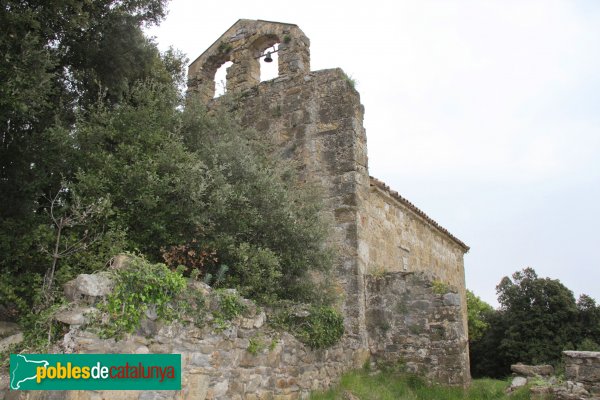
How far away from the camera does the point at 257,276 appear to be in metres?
7.54

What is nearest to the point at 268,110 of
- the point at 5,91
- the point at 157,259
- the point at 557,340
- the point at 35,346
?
the point at 157,259

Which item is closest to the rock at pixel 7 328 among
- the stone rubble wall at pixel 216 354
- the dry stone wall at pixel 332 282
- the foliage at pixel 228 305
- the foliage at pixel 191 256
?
the stone rubble wall at pixel 216 354

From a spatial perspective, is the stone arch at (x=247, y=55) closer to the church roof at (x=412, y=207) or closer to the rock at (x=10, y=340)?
the church roof at (x=412, y=207)

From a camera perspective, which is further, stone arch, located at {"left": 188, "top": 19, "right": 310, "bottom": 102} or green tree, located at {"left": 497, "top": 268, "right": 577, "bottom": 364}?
green tree, located at {"left": 497, "top": 268, "right": 577, "bottom": 364}

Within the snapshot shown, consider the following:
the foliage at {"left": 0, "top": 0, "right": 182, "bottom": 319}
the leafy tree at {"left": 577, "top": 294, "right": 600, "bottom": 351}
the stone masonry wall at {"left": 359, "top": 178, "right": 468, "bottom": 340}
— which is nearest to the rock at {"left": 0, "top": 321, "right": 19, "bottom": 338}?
the foliage at {"left": 0, "top": 0, "right": 182, "bottom": 319}

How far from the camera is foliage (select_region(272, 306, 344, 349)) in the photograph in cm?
770

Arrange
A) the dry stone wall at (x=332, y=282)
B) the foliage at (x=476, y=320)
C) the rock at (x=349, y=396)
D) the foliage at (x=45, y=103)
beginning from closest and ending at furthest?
the dry stone wall at (x=332, y=282)
the foliage at (x=45, y=103)
the rock at (x=349, y=396)
the foliage at (x=476, y=320)

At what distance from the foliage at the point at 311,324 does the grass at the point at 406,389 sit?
85 cm

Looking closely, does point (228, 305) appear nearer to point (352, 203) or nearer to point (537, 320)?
point (352, 203)

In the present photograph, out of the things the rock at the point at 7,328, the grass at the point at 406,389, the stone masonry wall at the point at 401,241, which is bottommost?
the grass at the point at 406,389

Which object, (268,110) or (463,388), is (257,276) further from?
(268,110)

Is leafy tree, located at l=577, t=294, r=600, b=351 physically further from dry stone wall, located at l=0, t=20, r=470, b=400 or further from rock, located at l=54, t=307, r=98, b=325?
rock, located at l=54, t=307, r=98, b=325

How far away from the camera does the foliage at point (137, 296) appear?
16.8 ft

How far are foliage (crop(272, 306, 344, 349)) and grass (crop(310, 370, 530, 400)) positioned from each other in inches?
33.6
